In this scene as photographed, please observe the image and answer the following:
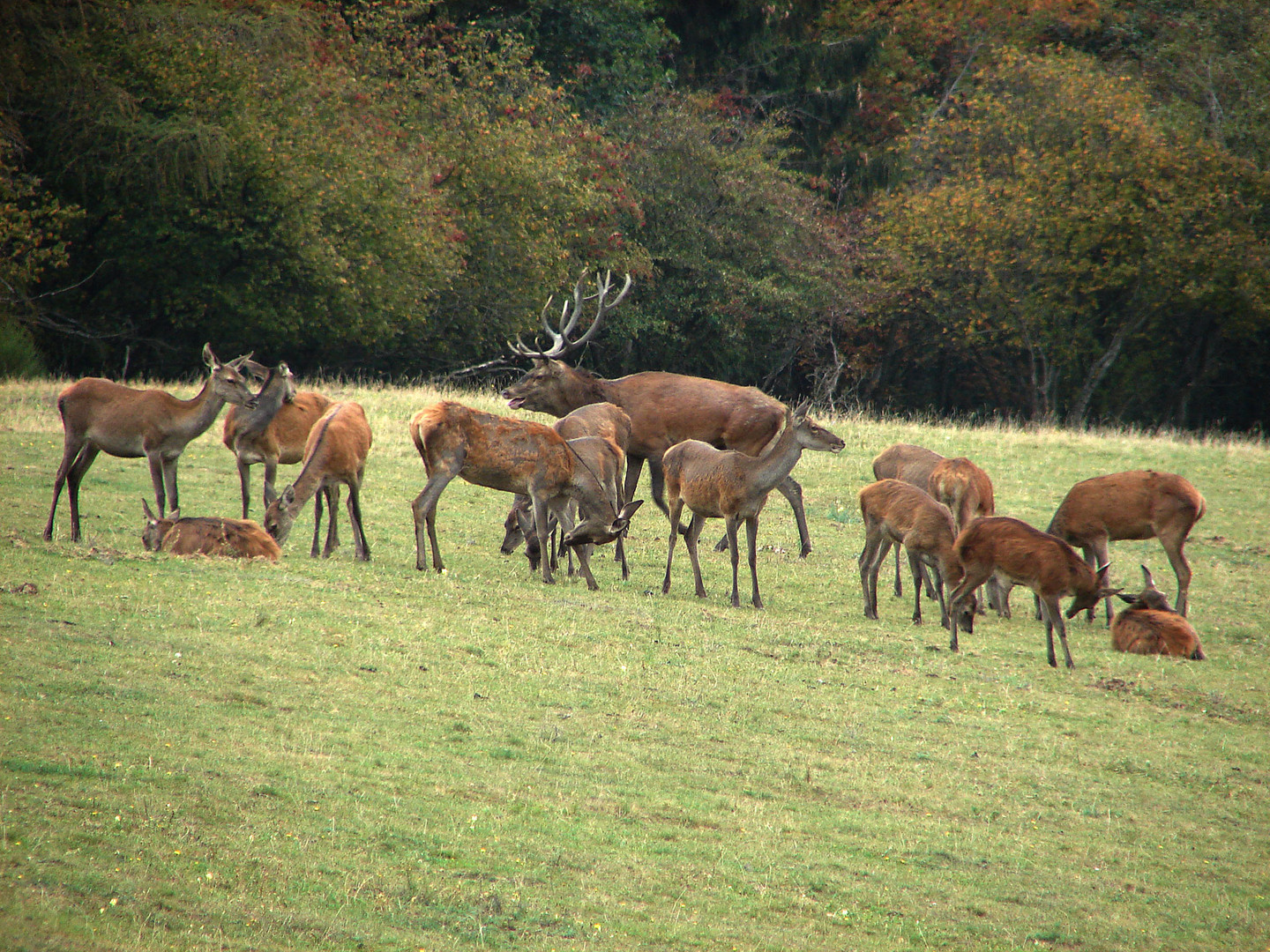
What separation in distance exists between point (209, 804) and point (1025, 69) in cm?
3574

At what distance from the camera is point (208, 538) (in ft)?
37.9

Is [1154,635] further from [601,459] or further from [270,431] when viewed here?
[270,431]

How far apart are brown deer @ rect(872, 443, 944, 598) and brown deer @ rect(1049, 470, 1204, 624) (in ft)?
5.17

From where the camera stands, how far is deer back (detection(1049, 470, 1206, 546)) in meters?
14.0

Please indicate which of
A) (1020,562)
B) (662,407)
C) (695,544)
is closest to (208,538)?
(695,544)

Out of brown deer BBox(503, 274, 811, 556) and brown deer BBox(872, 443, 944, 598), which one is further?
brown deer BBox(503, 274, 811, 556)

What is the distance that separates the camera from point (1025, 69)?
37094 mm

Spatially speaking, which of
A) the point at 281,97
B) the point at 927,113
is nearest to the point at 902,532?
the point at 281,97

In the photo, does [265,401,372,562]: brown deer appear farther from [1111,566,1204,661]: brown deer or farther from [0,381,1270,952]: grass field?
[1111,566,1204,661]: brown deer

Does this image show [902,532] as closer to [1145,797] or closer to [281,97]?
[1145,797]

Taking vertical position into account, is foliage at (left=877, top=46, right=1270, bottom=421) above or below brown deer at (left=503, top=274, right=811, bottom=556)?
above

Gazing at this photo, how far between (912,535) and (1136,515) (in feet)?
10.6

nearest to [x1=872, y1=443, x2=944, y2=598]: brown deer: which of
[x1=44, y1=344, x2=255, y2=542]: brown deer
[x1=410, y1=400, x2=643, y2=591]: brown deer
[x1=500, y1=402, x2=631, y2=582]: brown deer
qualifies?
[x1=500, y1=402, x2=631, y2=582]: brown deer

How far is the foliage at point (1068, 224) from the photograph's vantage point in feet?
115
